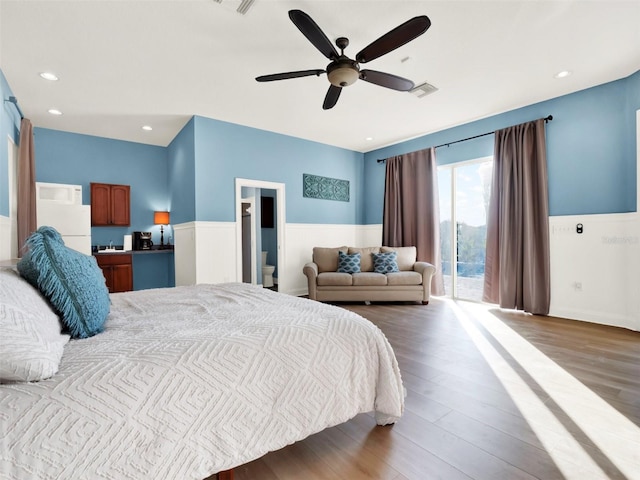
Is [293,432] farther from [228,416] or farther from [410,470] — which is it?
[410,470]

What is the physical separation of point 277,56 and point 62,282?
2.68 m

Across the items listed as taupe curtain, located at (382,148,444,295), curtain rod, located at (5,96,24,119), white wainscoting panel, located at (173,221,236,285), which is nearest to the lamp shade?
white wainscoting panel, located at (173,221,236,285)

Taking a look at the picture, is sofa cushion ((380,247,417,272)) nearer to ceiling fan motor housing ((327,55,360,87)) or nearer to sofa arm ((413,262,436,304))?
sofa arm ((413,262,436,304))

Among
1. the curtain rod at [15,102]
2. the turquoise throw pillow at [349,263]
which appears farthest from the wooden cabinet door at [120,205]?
the turquoise throw pillow at [349,263]

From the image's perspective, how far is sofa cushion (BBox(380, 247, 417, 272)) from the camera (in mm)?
5254

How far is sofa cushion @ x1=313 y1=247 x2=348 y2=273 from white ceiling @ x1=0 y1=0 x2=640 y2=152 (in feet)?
7.12

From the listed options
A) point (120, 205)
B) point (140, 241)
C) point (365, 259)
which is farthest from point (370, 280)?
point (120, 205)

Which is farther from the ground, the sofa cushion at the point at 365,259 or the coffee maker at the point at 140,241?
the coffee maker at the point at 140,241

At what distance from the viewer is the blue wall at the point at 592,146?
3.51m

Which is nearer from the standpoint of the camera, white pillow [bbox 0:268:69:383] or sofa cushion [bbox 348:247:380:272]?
white pillow [bbox 0:268:69:383]

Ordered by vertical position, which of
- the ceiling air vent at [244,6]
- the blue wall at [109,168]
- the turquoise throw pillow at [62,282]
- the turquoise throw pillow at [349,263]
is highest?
the ceiling air vent at [244,6]

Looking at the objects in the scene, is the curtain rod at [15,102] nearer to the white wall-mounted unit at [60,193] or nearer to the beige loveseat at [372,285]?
the white wall-mounted unit at [60,193]

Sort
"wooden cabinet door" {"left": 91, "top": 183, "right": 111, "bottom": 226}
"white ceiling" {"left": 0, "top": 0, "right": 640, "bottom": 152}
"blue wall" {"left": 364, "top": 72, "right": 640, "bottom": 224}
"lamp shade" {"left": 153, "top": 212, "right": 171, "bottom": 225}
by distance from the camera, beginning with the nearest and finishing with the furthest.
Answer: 1. "white ceiling" {"left": 0, "top": 0, "right": 640, "bottom": 152}
2. "blue wall" {"left": 364, "top": 72, "right": 640, "bottom": 224}
3. "wooden cabinet door" {"left": 91, "top": 183, "right": 111, "bottom": 226}
4. "lamp shade" {"left": 153, "top": 212, "right": 171, "bottom": 225}

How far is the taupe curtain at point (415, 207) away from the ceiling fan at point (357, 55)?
2.83m
